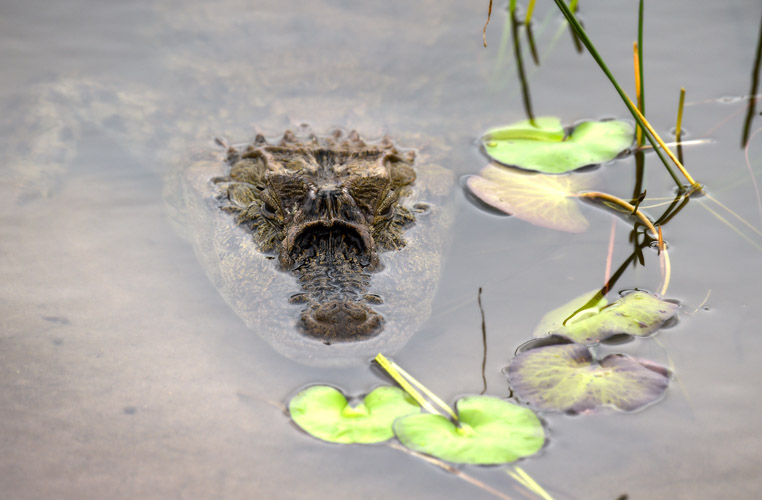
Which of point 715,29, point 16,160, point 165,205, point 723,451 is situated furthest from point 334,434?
point 715,29

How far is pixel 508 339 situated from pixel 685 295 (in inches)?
43.0

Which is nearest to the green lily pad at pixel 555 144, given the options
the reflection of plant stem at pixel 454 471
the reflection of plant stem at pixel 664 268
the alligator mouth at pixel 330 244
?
the reflection of plant stem at pixel 664 268

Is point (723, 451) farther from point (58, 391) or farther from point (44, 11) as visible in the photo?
point (44, 11)

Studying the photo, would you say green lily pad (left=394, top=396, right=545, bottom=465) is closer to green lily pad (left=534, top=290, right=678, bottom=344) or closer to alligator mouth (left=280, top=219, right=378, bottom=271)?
green lily pad (left=534, top=290, right=678, bottom=344)

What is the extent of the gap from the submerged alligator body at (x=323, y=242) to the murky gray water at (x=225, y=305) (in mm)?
161

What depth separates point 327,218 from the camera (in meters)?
3.68

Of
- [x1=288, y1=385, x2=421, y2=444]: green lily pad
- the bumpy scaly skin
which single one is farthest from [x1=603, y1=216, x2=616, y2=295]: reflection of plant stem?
[x1=288, y1=385, x2=421, y2=444]: green lily pad

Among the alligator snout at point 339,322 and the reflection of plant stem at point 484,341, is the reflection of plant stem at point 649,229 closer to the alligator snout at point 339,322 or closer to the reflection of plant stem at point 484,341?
the reflection of plant stem at point 484,341

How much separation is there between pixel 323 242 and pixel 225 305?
2.40 feet

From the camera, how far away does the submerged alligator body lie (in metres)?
3.36

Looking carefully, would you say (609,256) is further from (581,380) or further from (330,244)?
(330,244)

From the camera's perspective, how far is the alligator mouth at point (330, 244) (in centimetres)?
366

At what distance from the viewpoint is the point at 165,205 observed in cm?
482

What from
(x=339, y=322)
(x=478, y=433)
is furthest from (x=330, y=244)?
(x=478, y=433)
